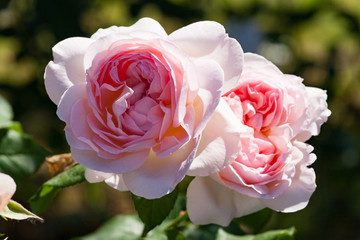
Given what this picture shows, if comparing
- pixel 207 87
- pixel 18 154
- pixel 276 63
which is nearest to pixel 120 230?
pixel 18 154

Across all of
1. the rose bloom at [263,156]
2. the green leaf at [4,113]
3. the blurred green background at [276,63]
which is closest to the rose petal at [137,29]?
the rose bloom at [263,156]

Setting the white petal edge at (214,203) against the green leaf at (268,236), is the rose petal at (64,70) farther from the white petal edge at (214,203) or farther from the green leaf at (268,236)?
the green leaf at (268,236)

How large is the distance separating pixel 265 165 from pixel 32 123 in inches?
64.8

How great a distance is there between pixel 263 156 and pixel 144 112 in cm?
16

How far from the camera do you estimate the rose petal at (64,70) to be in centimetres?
69

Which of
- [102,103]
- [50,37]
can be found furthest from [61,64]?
[50,37]

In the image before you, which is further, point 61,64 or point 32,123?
point 32,123

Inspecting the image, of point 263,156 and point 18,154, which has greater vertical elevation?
point 263,156

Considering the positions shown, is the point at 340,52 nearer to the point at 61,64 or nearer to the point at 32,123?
the point at 32,123

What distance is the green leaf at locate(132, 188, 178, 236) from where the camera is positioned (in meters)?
0.72

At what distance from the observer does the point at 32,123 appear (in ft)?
7.23

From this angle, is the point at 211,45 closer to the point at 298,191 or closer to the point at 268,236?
the point at 298,191

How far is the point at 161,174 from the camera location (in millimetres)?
643

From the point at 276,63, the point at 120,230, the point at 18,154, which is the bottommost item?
the point at 276,63
